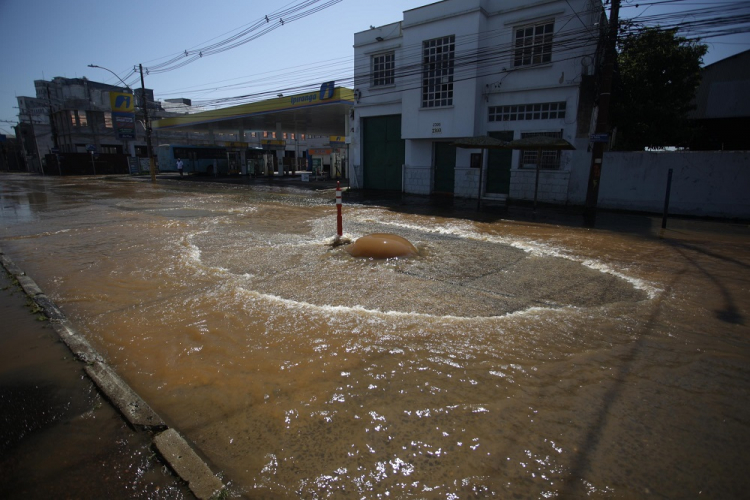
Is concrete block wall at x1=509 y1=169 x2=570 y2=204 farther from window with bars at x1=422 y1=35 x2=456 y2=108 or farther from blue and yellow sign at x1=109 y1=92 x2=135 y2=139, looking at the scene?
blue and yellow sign at x1=109 y1=92 x2=135 y2=139

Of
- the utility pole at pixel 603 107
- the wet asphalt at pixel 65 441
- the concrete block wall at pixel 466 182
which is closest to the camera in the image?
the wet asphalt at pixel 65 441

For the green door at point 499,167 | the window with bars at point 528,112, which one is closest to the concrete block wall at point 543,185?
the green door at point 499,167

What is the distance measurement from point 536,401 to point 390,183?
19.2 metres

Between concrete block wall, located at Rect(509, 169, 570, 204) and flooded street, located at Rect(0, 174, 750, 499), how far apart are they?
324 inches

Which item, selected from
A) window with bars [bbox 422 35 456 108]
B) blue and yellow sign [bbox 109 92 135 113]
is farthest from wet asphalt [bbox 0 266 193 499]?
blue and yellow sign [bbox 109 92 135 113]

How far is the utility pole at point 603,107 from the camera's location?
12.1m

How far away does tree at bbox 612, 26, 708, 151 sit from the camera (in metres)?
18.2

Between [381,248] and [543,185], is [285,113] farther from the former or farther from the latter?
[381,248]

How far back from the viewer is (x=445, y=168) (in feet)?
62.1

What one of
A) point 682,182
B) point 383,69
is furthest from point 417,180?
point 682,182

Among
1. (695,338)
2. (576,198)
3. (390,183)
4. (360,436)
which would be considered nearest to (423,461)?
(360,436)

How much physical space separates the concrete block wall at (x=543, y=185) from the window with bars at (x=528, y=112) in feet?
7.34

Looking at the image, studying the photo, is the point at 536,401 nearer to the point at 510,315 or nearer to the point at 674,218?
the point at 510,315

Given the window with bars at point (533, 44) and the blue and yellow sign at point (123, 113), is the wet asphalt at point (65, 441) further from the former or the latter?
the blue and yellow sign at point (123, 113)
